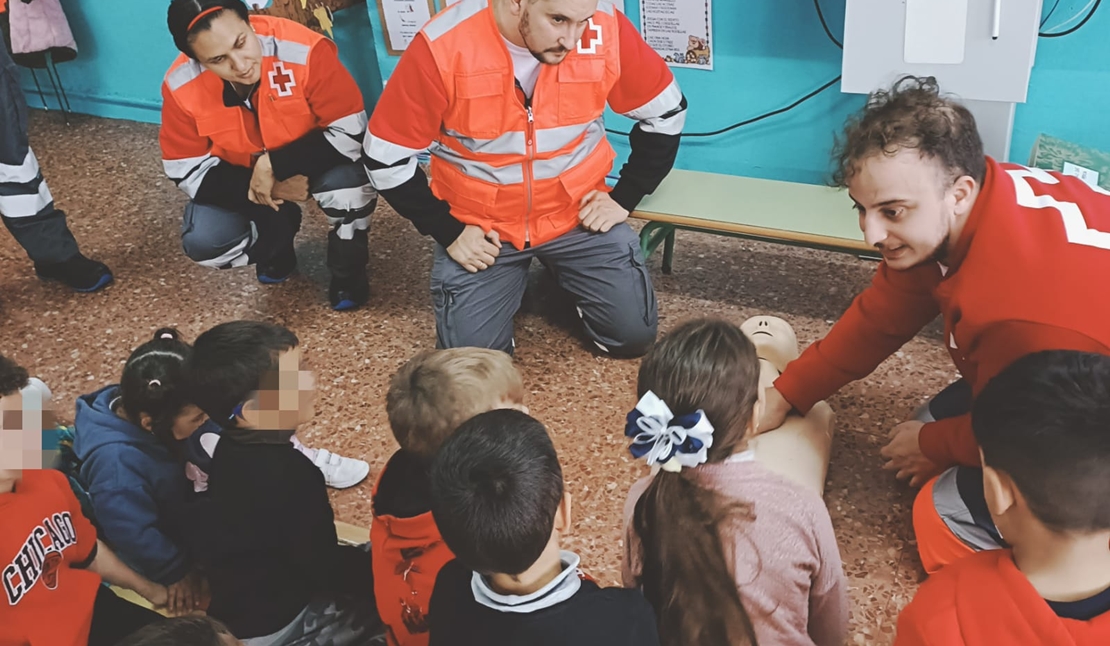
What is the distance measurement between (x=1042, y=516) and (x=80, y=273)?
2840 mm

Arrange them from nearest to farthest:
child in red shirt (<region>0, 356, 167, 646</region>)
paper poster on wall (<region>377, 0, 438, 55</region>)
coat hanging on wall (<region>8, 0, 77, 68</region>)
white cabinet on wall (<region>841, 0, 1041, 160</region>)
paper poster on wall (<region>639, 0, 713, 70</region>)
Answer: child in red shirt (<region>0, 356, 167, 646</region>), white cabinet on wall (<region>841, 0, 1041, 160</region>), paper poster on wall (<region>639, 0, 713, 70</region>), paper poster on wall (<region>377, 0, 438, 55</region>), coat hanging on wall (<region>8, 0, 77, 68</region>)

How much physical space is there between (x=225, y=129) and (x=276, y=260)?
0.50 metres

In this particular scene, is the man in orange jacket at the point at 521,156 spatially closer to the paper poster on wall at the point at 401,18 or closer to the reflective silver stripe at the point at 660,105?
the reflective silver stripe at the point at 660,105

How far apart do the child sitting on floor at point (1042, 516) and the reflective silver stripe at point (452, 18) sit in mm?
1515

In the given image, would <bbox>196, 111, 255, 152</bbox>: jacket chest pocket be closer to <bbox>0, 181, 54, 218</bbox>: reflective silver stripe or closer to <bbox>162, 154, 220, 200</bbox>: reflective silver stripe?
<bbox>162, 154, 220, 200</bbox>: reflective silver stripe

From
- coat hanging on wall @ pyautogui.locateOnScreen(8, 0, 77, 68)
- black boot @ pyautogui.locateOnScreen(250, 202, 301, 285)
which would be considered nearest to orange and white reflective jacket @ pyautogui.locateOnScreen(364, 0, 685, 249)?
black boot @ pyautogui.locateOnScreen(250, 202, 301, 285)

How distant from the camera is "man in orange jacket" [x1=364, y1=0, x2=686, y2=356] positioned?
2070 mm

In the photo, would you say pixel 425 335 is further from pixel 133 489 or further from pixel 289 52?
pixel 133 489

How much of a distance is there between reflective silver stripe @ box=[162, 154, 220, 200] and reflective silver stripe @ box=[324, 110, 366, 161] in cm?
35

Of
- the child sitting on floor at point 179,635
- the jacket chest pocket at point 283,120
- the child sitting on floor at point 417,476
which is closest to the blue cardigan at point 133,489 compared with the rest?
the child sitting on floor at point 417,476

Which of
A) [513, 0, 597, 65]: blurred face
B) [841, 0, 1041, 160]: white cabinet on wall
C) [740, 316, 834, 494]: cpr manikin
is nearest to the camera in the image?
[740, 316, 834, 494]: cpr manikin

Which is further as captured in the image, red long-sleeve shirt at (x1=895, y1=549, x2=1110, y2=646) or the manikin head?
the manikin head

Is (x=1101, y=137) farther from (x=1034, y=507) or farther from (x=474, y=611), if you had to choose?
(x=474, y=611)

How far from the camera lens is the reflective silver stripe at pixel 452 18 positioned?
2.08 meters
